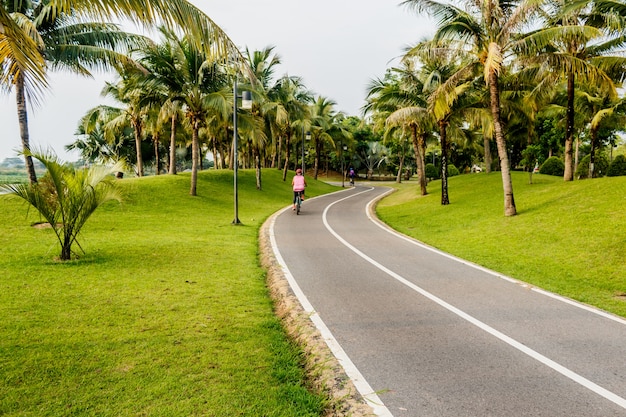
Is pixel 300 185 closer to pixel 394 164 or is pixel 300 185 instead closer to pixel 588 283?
pixel 588 283

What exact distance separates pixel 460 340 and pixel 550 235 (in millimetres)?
8316

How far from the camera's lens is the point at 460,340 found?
484cm

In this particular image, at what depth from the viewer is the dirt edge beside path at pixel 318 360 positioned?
342 cm

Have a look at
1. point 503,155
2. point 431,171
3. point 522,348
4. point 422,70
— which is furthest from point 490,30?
point 431,171

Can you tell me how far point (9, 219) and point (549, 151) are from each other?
45.2 meters

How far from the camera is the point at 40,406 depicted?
10.5 feet

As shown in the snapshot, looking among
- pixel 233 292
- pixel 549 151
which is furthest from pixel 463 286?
pixel 549 151

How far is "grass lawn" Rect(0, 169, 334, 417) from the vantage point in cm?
338

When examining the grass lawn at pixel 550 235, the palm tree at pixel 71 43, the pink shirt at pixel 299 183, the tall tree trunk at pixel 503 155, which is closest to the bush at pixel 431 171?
the grass lawn at pixel 550 235

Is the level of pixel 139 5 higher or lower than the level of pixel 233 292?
higher

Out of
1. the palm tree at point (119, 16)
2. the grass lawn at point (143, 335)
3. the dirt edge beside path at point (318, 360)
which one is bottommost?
the dirt edge beside path at point (318, 360)

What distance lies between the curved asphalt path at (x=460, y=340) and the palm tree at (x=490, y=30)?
7864 mm

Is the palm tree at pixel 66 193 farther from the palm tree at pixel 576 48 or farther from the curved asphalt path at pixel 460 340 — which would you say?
the palm tree at pixel 576 48

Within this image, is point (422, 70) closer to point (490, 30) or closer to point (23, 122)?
point (490, 30)
